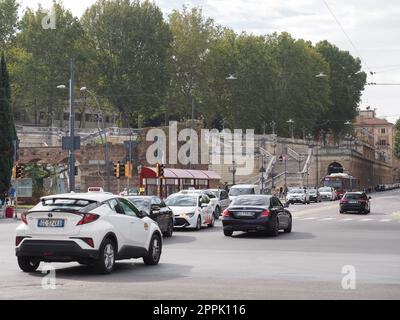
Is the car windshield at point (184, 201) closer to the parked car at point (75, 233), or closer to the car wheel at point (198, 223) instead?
the car wheel at point (198, 223)

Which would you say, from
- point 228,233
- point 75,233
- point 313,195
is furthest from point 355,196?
point 75,233

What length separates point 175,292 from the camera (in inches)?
479

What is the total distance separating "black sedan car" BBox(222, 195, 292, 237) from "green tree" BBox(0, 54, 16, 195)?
2855 cm

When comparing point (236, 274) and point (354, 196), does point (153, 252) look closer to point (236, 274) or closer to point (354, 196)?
point (236, 274)

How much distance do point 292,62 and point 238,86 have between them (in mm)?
10569

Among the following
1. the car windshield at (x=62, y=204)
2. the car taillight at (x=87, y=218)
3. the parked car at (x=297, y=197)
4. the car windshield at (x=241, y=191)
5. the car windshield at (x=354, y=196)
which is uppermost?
the car windshield at (x=62, y=204)

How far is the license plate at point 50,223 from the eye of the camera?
581 inches

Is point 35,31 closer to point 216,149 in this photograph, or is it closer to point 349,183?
point 216,149

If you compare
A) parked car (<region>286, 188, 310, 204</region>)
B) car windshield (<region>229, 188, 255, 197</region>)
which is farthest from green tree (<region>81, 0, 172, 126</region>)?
car windshield (<region>229, 188, 255, 197</region>)

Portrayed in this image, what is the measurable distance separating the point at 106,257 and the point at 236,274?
256 centimetres

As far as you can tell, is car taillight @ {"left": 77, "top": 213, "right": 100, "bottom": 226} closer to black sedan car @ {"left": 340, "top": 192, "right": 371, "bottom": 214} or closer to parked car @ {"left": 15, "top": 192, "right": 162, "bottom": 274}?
parked car @ {"left": 15, "top": 192, "right": 162, "bottom": 274}

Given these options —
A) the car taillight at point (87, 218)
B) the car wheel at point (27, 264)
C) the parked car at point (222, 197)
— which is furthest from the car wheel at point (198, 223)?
the car taillight at point (87, 218)

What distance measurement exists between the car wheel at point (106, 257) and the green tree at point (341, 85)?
354 ft
